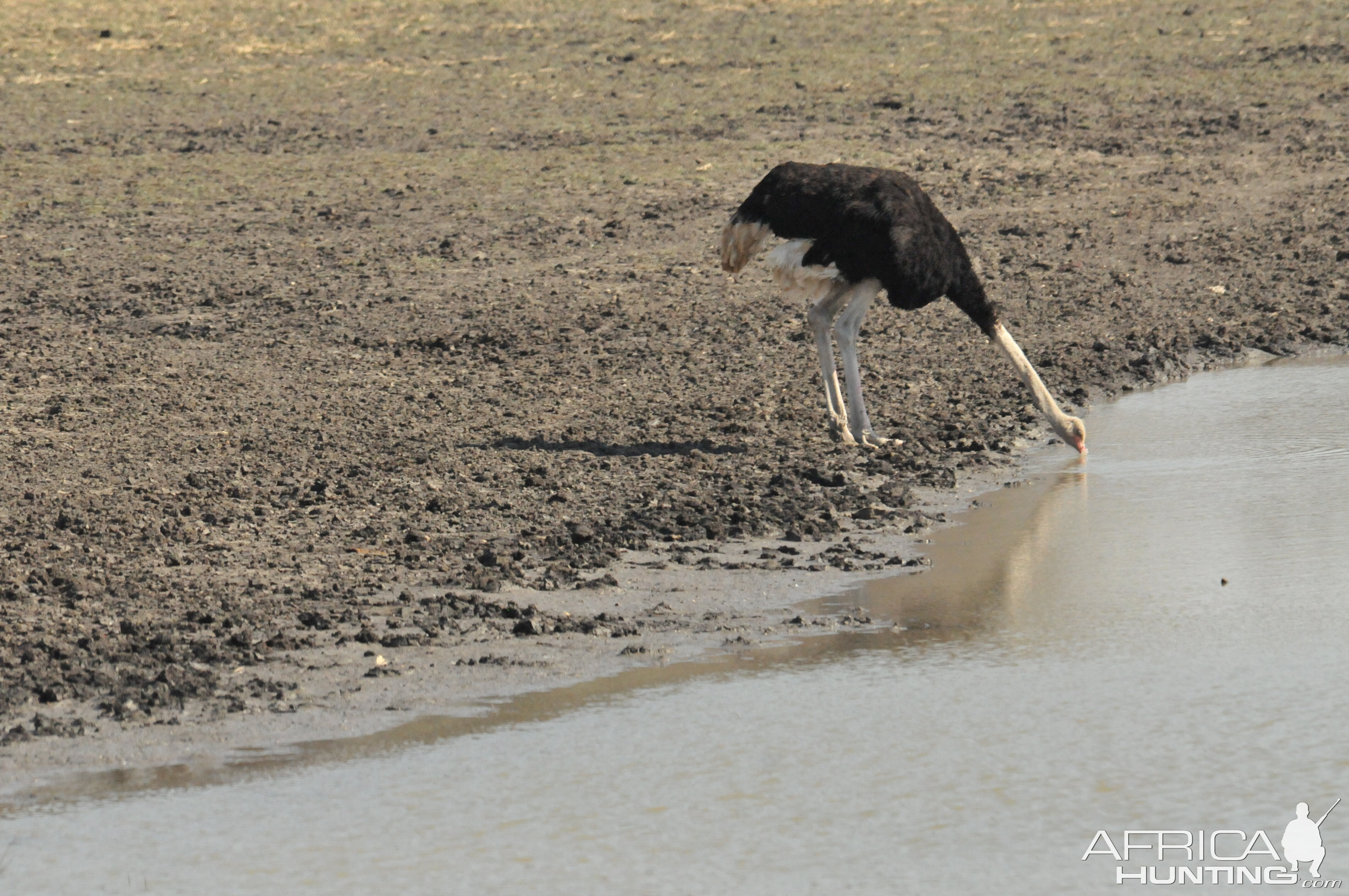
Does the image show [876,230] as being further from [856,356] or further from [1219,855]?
[1219,855]

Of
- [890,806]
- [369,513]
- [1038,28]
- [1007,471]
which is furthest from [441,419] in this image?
[1038,28]

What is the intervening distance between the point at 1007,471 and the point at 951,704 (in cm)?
300

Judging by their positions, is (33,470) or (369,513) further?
(33,470)

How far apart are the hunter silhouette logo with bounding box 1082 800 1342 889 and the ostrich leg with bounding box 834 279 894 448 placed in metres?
4.10

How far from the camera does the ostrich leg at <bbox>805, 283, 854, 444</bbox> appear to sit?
314 inches

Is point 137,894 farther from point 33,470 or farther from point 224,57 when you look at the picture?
point 224,57

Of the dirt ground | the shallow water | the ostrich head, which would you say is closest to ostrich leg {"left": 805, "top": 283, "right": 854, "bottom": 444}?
the dirt ground

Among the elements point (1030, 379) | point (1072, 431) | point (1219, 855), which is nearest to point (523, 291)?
point (1030, 379)

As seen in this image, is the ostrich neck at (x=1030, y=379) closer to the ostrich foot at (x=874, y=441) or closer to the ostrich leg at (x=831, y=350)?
the ostrich foot at (x=874, y=441)

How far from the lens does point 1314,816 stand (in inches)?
155

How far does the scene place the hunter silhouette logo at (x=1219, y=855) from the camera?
3.68 meters

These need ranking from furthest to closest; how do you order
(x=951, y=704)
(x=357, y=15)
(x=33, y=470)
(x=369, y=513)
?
(x=357, y=15), (x=33, y=470), (x=369, y=513), (x=951, y=704)

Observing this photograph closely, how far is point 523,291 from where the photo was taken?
11062 millimetres

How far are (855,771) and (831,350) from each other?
4.20m
